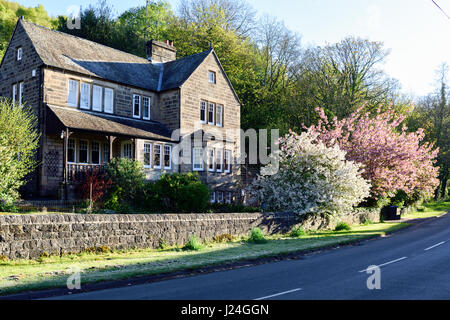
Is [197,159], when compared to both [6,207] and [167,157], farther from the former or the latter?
[6,207]

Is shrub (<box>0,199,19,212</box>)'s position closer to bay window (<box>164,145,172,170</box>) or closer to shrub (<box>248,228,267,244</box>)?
shrub (<box>248,228,267,244</box>)

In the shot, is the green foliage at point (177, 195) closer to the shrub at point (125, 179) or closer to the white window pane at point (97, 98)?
the shrub at point (125, 179)

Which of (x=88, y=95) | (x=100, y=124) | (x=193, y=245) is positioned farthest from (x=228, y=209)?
(x=88, y=95)

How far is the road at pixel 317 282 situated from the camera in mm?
8164

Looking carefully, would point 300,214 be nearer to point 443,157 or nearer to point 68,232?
point 68,232

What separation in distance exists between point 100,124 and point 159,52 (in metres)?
13.0

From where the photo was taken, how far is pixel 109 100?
28828 mm

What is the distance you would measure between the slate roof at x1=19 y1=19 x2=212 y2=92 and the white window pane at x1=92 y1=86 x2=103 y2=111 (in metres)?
0.86

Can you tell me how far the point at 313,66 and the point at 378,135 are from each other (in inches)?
612

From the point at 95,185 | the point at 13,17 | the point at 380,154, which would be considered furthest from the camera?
the point at 13,17

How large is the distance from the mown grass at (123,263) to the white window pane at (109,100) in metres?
15.3

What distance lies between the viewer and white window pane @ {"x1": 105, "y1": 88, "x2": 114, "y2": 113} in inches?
1126

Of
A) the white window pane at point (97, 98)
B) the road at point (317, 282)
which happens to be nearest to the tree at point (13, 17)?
the white window pane at point (97, 98)

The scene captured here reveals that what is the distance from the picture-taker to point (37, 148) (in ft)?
81.1
